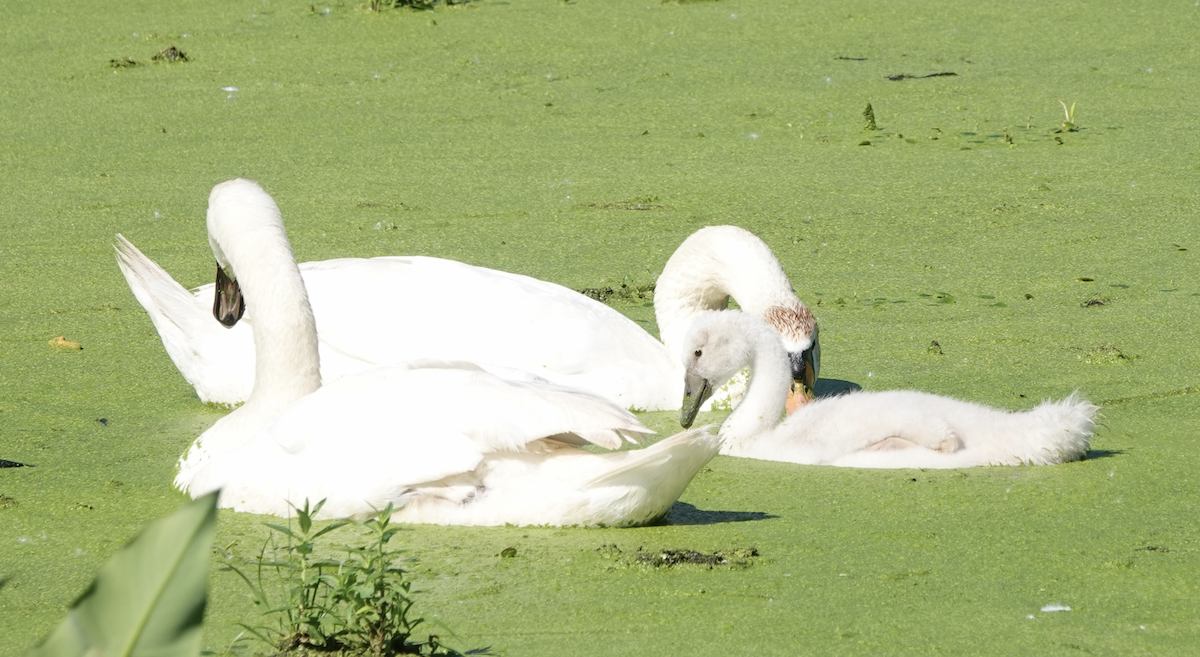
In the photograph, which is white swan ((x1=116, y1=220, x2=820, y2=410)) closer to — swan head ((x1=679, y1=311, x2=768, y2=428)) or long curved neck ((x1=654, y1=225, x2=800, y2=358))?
long curved neck ((x1=654, y1=225, x2=800, y2=358))

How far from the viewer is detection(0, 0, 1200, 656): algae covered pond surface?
3.18m

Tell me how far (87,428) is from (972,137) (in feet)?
16.8

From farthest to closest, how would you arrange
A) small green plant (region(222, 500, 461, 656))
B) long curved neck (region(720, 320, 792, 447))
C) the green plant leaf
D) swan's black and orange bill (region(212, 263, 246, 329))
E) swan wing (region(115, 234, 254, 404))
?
1. swan wing (region(115, 234, 254, 404))
2. long curved neck (region(720, 320, 792, 447))
3. swan's black and orange bill (region(212, 263, 246, 329))
4. small green plant (region(222, 500, 461, 656))
5. the green plant leaf

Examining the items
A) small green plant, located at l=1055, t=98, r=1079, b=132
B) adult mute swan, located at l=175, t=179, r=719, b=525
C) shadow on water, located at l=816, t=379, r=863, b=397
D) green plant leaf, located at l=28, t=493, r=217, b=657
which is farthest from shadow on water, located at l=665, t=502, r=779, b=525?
small green plant, located at l=1055, t=98, r=1079, b=132

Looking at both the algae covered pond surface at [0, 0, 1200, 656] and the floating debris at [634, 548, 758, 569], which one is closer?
the algae covered pond surface at [0, 0, 1200, 656]

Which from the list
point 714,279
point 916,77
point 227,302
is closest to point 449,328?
point 227,302

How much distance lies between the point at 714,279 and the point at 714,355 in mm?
817

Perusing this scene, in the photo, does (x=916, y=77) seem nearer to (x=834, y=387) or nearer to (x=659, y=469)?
(x=834, y=387)

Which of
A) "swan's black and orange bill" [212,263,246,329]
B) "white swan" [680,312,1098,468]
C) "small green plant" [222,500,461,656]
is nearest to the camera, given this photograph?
"small green plant" [222,500,461,656]

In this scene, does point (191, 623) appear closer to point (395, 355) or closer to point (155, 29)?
point (395, 355)

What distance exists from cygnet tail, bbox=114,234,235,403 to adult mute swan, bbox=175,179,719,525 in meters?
1.23

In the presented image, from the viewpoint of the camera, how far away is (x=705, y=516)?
377 centimetres

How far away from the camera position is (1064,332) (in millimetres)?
5430

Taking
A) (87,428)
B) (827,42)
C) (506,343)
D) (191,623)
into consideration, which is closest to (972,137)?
(827,42)
